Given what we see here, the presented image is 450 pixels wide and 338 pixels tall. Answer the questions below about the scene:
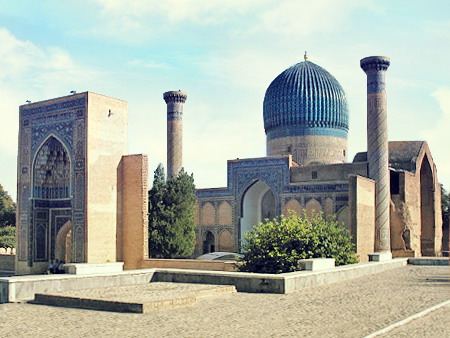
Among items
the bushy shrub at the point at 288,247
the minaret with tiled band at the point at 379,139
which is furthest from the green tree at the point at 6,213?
the bushy shrub at the point at 288,247

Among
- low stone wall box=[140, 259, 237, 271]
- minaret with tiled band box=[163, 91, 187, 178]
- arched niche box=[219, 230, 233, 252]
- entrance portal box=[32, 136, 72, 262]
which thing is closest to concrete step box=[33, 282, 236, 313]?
low stone wall box=[140, 259, 237, 271]

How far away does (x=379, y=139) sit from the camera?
2103cm

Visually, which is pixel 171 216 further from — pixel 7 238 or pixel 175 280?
pixel 7 238

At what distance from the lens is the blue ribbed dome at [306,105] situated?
88.6 ft

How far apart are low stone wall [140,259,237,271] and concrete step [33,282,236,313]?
12.7ft

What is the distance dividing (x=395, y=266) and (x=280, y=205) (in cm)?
907

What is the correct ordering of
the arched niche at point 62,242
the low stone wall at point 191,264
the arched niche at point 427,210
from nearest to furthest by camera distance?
the low stone wall at point 191,264, the arched niche at point 62,242, the arched niche at point 427,210

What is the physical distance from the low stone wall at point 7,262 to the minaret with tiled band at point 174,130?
8.24m

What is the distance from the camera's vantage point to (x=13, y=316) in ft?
23.8

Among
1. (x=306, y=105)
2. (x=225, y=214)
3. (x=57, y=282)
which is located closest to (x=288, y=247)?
(x=57, y=282)

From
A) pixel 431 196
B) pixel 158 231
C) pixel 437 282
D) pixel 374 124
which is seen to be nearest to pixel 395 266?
pixel 437 282

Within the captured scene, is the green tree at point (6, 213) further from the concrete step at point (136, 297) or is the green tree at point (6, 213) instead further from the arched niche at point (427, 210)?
the concrete step at point (136, 297)

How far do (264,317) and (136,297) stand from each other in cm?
210

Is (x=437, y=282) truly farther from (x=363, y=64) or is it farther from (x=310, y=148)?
(x=310, y=148)
